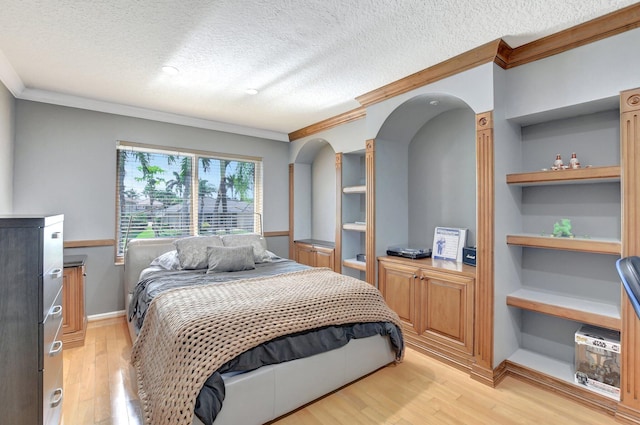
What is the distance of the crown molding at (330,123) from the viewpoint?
377cm

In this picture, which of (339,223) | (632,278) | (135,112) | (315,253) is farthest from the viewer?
(315,253)

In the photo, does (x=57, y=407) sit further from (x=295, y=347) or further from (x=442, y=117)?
(x=442, y=117)

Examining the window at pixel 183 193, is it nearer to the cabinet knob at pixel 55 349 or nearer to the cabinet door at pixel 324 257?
the cabinet door at pixel 324 257

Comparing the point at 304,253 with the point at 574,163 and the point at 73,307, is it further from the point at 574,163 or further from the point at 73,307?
the point at 574,163

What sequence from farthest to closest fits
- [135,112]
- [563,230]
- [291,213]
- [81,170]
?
1. [291,213]
2. [135,112]
3. [81,170]
4. [563,230]

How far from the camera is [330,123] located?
4.20 meters

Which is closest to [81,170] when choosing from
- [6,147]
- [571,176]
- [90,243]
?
[6,147]

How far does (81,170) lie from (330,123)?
309 cm

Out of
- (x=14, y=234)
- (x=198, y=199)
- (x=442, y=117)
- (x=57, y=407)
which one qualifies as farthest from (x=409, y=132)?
(x=57, y=407)

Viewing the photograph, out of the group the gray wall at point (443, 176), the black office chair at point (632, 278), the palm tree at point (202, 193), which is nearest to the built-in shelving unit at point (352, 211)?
the gray wall at point (443, 176)

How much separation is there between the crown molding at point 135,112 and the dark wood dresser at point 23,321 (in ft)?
9.35

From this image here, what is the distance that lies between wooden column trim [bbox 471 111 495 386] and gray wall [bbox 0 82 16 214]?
13.8ft

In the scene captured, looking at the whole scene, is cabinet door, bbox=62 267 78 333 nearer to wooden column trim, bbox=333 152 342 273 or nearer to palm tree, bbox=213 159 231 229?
palm tree, bbox=213 159 231 229

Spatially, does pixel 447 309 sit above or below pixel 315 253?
below
